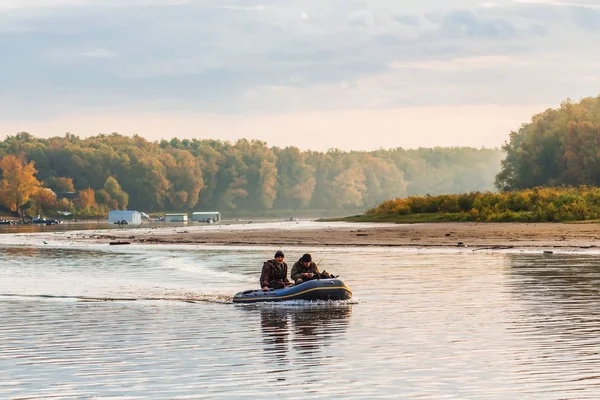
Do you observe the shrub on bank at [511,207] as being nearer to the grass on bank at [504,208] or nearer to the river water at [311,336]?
the grass on bank at [504,208]

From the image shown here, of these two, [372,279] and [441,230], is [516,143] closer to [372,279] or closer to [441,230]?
[441,230]

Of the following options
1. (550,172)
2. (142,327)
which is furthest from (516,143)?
(142,327)

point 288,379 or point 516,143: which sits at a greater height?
point 516,143

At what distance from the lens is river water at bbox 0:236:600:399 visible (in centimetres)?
1669

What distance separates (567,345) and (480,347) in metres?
1.63

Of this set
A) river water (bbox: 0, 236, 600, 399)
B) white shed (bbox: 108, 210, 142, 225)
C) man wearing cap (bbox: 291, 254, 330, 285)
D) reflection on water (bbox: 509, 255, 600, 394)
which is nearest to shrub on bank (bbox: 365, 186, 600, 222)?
river water (bbox: 0, 236, 600, 399)

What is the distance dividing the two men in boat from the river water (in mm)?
1022

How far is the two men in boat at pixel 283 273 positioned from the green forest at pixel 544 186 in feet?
168

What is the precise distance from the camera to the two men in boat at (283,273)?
30766mm

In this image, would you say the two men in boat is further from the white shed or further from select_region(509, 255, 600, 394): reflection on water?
the white shed

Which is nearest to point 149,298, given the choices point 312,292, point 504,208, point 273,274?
point 273,274

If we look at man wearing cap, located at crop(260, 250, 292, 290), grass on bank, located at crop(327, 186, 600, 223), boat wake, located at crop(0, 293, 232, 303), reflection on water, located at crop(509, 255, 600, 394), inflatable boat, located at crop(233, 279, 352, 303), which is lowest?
reflection on water, located at crop(509, 255, 600, 394)

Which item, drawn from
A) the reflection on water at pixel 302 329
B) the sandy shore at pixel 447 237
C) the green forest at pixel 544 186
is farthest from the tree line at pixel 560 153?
the reflection on water at pixel 302 329

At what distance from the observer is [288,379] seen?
17391 millimetres
